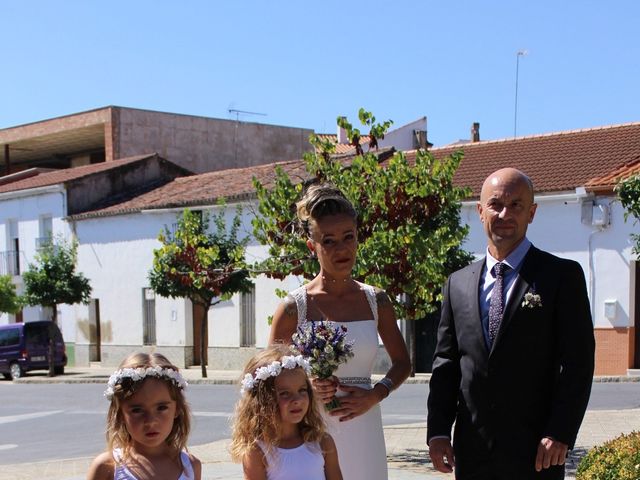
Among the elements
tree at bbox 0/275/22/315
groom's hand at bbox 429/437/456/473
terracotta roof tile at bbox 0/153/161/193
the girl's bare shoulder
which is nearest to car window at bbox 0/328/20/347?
tree at bbox 0/275/22/315

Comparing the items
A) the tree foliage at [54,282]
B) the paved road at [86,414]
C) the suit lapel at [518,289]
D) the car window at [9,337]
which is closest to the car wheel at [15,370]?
the car window at [9,337]

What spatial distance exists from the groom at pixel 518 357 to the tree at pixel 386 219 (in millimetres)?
4685

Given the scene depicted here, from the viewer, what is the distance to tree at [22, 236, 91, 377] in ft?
92.2

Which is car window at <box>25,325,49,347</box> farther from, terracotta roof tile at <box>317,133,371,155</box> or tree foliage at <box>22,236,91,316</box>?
terracotta roof tile at <box>317,133,371,155</box>

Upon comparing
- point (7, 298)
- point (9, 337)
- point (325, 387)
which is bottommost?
point (9, 337)

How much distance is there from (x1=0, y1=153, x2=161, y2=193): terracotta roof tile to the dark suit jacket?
29.9 meters

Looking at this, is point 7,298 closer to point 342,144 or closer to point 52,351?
point 52,351

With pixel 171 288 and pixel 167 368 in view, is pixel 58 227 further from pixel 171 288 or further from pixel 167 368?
pixel 167 368

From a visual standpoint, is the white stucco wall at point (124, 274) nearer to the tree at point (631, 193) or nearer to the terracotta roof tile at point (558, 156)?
the terracotta roof tile at point (558, 156)

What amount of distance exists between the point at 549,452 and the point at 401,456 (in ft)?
21.7

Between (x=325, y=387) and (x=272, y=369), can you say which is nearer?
(x=272, y=369)

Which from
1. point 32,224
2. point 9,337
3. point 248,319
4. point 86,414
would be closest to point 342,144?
point 248,319

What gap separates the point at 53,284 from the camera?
2827 centimetres

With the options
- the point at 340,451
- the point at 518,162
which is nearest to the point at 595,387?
the point at 518,162
